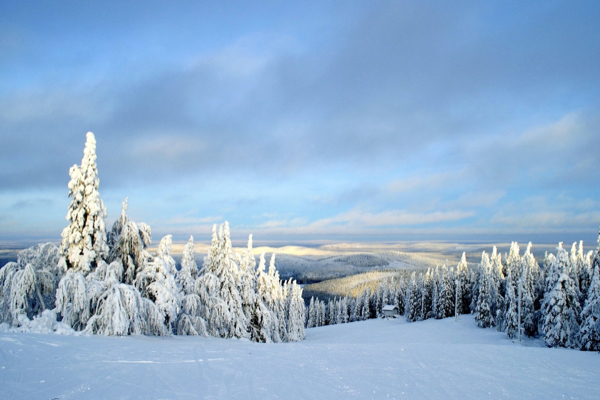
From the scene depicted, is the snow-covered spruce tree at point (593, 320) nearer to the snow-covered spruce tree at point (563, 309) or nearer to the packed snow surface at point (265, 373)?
the snow-covered spruce tree at point (563, 309)

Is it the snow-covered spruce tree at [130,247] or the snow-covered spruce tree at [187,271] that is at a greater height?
the snow-covered spruce tree at [130,247]

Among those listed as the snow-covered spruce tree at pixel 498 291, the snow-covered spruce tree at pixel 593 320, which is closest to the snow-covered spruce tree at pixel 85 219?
the snow-covered spruce tree at pixel 593 320

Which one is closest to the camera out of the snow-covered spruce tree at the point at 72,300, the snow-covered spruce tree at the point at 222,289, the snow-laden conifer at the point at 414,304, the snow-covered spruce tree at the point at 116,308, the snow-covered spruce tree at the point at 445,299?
the snow-covered spruce tree at the point at 116,308

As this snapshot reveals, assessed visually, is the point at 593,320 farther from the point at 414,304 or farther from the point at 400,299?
the point at 400,299

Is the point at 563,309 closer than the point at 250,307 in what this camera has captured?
No

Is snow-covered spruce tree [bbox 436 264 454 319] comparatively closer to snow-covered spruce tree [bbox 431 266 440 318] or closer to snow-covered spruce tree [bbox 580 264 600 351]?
snow-covered spruce tree [bbox 431 266 440 318]

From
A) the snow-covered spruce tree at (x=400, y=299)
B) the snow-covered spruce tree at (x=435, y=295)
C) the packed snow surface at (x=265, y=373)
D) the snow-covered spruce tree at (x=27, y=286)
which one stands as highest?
the snow-covered spruce tree at (x=27, y=286)

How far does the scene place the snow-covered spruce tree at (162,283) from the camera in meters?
15.8

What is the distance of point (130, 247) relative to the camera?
17.3 metres

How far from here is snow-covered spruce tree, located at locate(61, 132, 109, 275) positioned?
15.3m

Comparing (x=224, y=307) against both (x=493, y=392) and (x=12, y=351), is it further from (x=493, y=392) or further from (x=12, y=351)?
(x=493, y=392)

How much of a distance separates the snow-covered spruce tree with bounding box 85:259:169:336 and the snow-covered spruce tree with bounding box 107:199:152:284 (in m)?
1.04

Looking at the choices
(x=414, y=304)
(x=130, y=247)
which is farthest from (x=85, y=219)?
(x=414, y=304)

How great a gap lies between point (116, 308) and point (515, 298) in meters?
39.8
